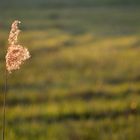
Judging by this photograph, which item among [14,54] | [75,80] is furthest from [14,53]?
[75,80]

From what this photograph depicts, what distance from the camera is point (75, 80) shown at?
16.5m

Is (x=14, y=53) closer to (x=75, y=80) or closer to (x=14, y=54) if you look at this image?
(x=14, y=54)

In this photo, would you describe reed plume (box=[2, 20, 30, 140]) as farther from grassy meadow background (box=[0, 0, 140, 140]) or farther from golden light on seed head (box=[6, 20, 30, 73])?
grassy meadow background (box=[0, 0, 140, 140])

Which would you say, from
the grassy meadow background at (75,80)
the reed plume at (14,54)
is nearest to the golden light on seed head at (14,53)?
the reed plume at (14,54)

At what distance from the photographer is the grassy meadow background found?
10812mm

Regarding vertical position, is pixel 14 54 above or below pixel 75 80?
below

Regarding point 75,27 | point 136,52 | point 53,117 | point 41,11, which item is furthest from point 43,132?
point 41,11

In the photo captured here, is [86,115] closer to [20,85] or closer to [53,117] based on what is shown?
[53,117]

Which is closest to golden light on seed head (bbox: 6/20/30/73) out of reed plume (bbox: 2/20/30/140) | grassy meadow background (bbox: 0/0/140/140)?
reed plume (bbox: 2/20/30/140)

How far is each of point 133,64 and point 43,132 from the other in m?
9.20

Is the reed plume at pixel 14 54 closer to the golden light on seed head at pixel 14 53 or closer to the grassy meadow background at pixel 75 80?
the golden light on seed head at pixel 14 53

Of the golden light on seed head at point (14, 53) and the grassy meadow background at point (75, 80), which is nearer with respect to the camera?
the golden light on seed head at point (14, 53)

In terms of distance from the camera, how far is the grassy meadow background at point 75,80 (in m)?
10.8

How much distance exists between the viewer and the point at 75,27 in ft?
99.6
